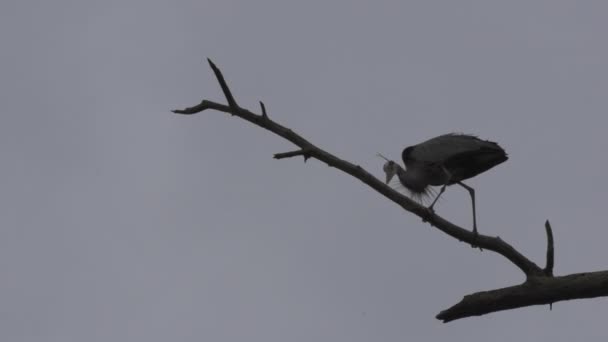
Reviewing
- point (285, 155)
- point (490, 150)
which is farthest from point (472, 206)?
point (285, 155)

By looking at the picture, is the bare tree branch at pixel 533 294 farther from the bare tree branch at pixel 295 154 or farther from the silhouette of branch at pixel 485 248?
the bare tree branch at pixel 295 154

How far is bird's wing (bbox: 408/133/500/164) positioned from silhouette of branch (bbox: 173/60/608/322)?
3506mm

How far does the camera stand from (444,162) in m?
11.6

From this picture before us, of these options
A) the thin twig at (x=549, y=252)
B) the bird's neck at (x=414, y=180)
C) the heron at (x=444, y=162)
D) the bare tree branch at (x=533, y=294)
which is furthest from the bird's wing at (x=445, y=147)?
the bare tree branch at (x=533, y=294)

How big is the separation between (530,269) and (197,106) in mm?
3641

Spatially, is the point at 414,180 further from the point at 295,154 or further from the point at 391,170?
the point at 295,154

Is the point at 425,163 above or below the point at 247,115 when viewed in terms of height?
above

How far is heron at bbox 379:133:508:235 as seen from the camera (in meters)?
11.3

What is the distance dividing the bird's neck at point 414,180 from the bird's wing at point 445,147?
0.86 ft

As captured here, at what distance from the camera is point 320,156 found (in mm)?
7887

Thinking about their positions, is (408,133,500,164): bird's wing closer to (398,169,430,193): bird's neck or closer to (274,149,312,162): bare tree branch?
(398,169,430,193): bird's neck

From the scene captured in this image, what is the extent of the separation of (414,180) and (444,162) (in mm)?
874

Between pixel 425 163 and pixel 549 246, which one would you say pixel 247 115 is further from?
pixel 425 163

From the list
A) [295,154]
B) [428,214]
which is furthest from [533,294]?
[295,154]
